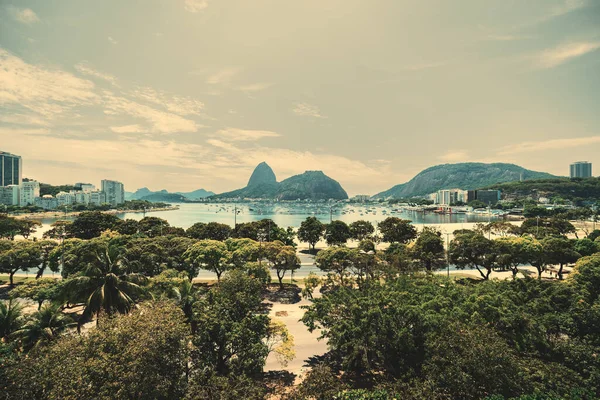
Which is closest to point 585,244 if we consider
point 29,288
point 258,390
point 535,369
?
point 535,369

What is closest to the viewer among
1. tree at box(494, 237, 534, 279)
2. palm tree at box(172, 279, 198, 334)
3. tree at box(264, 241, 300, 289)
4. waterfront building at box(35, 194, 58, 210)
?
palm tree at box(172, 279, 198, 334)

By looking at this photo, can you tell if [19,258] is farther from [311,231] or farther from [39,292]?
[311,231]

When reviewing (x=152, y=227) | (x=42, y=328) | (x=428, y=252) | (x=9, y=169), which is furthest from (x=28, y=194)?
(x=428, y=252)

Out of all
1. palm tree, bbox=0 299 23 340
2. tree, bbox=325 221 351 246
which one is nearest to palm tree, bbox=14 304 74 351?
palm tree, bbox=0 299 23 340

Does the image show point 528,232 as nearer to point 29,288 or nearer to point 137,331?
point 137,331

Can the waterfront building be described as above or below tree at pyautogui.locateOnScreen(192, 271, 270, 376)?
above

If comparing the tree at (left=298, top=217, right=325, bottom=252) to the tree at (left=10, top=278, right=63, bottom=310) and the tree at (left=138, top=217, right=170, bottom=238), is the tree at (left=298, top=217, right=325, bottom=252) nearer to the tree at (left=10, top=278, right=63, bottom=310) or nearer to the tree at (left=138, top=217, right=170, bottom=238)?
the tree at (left=138, top=217, right=170, bottom=238)
